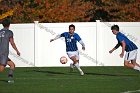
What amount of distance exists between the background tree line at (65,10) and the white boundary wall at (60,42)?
6.12m

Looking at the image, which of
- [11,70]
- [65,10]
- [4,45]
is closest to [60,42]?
[65,10]

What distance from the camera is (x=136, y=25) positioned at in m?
30.0

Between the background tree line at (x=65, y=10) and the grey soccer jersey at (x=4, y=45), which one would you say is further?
the background tree line at (x=65, y=10)

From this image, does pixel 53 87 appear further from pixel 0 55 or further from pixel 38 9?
pixel 38 9

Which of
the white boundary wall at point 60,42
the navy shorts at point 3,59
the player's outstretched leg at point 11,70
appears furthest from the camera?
the white boundary wall at point 60,42

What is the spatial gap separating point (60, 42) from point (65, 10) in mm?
7210

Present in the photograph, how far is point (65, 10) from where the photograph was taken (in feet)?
121

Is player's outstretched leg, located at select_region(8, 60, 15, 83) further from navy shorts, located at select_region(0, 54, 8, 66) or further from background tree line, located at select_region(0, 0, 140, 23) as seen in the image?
background tree line, located at select_region(0, 0, 140, 23)

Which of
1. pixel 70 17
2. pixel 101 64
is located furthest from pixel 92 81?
pixel 70 17

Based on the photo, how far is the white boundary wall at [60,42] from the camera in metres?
30.0

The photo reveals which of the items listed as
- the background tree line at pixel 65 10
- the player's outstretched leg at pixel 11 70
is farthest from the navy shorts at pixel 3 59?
the background tree line at pixel 65 10

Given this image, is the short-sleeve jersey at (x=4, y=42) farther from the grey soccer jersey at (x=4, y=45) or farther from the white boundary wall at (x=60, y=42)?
the white boundary wall at (x=60, y=42)

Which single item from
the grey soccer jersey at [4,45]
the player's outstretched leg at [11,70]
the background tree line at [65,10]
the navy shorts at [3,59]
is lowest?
the player's outstretched leg at [11,70]

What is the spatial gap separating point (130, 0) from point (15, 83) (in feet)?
72.6
